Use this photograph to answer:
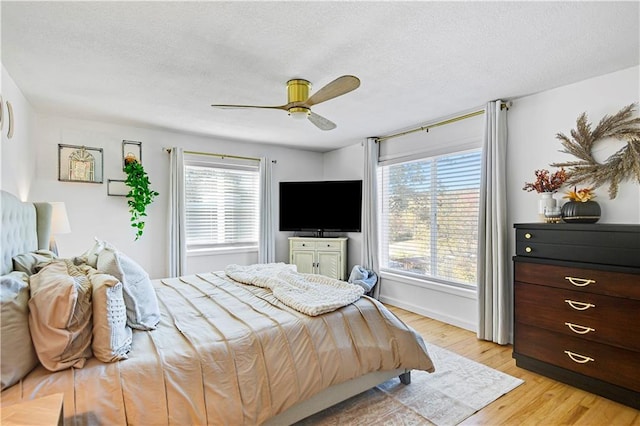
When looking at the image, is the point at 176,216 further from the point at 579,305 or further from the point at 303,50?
the point at 579,305

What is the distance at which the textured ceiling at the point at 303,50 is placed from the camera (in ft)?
5.82

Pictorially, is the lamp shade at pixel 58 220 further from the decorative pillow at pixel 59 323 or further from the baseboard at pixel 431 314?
the baseboard at pixel 431 314

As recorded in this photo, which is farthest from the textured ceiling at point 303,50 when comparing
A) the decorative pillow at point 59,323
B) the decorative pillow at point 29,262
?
the decorative pillow at point 59,323

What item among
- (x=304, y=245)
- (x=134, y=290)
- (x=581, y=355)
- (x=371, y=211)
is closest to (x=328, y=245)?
(x=304, y=245)

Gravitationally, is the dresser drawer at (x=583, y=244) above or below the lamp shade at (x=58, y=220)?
below

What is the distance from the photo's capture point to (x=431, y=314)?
4000mm

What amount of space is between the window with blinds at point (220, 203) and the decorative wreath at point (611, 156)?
13.3 feet

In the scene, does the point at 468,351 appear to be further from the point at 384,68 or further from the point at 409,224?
the point at 384,68

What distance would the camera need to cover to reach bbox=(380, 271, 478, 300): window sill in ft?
11.8

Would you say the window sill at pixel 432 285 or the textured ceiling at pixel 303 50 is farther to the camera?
the window sill at pixel 432 285

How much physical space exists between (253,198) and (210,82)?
2.65 meters

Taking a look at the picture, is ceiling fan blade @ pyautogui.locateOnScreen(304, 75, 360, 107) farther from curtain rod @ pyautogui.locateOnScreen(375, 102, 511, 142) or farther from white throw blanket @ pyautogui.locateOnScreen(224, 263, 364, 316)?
curtain rod @ pyautogui.locateOnScreen(375, 102, 511, 142)

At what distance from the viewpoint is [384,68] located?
2.46m

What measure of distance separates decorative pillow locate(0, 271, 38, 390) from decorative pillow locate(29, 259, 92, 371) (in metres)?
0.03
